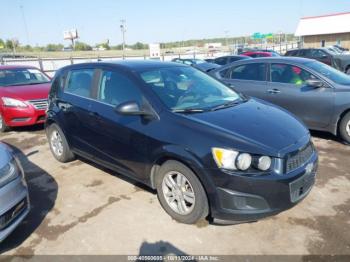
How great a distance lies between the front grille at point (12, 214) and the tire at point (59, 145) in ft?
6.42

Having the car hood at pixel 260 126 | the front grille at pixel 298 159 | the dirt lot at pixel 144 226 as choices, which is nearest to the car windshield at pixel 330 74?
the dirt lot at pixel 144 226

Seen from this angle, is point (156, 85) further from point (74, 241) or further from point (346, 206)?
point (346, 206)

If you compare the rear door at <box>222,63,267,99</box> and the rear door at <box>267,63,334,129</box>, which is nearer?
the rear door at <box>267,63,334,129</box>

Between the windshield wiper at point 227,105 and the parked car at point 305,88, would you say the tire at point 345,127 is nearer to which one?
the parked car at point 305,88

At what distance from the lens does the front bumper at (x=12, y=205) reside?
→ 285 centimetres

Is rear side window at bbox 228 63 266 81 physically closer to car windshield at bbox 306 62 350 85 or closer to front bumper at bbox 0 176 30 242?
car windshield at bbox 306 62 350 85

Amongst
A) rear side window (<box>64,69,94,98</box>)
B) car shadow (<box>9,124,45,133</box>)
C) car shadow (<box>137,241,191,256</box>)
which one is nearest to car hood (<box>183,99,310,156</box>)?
car shadow (<box>137,241,191,256</box>)

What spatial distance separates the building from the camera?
1692 inches

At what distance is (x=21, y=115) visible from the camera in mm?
6977

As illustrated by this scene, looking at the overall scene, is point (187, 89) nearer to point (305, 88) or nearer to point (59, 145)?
point (59, 145)

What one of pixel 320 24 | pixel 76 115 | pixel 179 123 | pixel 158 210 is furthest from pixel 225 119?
pixel 320 24

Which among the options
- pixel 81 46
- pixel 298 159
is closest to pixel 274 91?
pixel 298 159

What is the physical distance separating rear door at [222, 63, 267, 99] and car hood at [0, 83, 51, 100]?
13.8 feet

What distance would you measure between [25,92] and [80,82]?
319 centimetres
